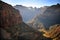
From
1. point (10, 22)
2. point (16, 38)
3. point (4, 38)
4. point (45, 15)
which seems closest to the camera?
point (4, 38)

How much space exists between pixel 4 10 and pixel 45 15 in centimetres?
9891

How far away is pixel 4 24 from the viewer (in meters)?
78.2

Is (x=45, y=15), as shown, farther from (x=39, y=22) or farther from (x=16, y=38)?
(x=16, y=38)

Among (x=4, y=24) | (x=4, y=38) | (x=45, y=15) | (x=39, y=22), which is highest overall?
(x=45, y=15)

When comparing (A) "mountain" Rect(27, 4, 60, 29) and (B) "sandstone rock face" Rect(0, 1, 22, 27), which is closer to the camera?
(B) "sandstone rock face" Rect(0, 1, 22, 27)

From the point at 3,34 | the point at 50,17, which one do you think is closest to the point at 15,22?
the point at 3,34

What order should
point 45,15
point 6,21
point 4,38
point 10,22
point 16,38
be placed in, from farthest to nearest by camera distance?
point 45,15
point 10,22
point 6,21
point 16,38
point 4,38

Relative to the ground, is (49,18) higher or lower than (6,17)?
higher

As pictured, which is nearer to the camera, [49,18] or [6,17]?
[6,17]

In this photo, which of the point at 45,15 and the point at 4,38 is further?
the point at 45,15

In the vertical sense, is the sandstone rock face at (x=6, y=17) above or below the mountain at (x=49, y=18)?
below

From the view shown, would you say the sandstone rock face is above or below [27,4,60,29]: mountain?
below

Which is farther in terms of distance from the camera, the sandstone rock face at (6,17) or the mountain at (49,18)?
the mountain at (49,18)

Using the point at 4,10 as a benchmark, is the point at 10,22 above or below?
below
